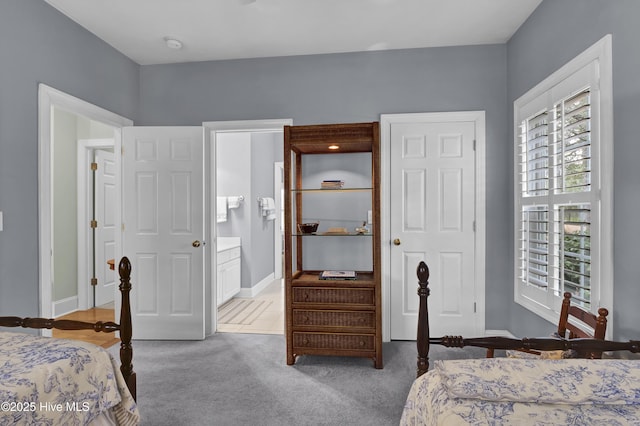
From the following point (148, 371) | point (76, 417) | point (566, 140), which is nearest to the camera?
point (76, 417)

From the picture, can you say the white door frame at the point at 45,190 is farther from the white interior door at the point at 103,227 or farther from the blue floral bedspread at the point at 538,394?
the blue floral bedspread at the point at 538,394

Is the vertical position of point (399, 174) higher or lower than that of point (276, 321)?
higher

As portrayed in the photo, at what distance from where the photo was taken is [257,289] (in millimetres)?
5570

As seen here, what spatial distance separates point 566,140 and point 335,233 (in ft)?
5.81

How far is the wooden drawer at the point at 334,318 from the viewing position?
2896 millimetres

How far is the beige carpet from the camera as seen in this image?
13.8 feet

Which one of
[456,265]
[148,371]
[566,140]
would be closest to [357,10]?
[566,140]

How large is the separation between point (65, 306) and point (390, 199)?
13.7 ft

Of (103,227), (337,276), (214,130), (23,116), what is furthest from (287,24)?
(103,227)

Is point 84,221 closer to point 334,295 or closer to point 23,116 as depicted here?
point 23,116

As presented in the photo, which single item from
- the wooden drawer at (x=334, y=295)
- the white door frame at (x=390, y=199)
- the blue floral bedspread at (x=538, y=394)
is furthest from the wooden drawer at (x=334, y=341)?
the blue floral bedspread at (x=538, y=394)

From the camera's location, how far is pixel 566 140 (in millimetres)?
2322

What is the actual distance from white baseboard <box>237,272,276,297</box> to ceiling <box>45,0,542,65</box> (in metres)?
3.21

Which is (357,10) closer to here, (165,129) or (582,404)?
(165,129)
